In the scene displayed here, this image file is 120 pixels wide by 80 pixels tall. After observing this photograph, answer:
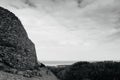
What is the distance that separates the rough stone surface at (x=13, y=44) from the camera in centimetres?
2073

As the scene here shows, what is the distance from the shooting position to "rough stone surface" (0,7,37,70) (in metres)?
20.7

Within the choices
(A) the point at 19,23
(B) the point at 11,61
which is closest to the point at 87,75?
(B) the point at 11,61

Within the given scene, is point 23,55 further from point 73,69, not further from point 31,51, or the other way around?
point 73,69

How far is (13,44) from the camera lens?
21.9 m

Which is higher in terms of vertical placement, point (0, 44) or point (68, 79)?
point (0, 44)

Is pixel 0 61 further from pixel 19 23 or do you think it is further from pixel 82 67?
pixel 82 67

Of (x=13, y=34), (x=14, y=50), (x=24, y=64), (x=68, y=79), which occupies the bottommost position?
(x=68, y=79)

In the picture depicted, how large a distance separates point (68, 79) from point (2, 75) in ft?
33.5

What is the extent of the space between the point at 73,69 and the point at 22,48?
7789 mm

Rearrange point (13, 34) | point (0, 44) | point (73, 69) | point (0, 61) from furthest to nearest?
point (73, 69), point (13, 34), point (0, 44), point (0, 61)

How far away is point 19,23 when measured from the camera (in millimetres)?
24125

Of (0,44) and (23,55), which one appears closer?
(0,44)

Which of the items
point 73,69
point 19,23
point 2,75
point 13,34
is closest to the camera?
point 2,75

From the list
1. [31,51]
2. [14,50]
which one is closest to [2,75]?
[14,50]
